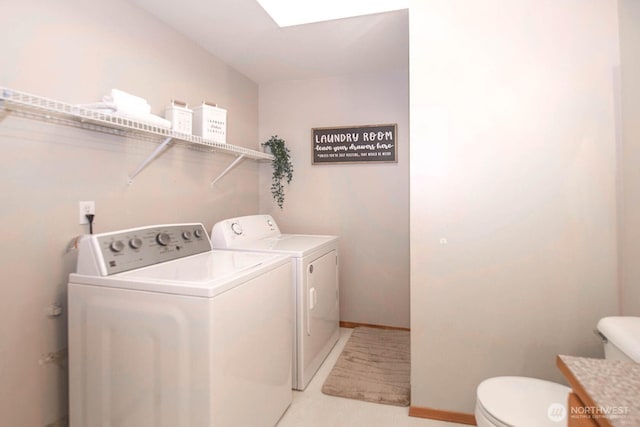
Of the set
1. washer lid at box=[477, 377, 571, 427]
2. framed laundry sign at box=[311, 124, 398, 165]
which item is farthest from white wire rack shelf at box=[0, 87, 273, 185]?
washer lid at box=[477, 377, 571, 427]

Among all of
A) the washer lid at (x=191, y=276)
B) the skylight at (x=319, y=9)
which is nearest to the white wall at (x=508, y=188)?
the skylight at (x=319, y=9)

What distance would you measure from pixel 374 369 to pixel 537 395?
1.19 m

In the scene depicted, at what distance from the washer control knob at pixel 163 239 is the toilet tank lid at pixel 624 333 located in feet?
6.66

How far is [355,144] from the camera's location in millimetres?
3131

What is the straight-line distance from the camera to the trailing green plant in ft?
10.6

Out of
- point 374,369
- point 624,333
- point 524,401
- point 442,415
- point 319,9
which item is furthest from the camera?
point 374,369

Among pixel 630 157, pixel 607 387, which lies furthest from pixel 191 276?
pixel 630 157

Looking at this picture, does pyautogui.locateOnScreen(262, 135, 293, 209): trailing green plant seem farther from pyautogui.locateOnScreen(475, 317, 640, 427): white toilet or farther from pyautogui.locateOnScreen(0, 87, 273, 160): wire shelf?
pyautogui.locateOnScreen(475, 317, 640, 427): white toilet

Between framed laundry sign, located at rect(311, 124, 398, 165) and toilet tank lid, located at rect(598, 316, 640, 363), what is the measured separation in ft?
6.53

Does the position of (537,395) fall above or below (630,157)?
below

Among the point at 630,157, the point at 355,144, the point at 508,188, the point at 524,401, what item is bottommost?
the point at 524,401

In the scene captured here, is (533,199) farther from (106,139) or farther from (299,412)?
(106,139)

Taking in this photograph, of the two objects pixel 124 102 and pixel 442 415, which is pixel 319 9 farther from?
pixel 442 415

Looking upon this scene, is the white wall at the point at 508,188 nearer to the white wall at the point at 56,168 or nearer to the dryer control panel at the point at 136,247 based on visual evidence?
the dryer control panel at the point at 136,247
